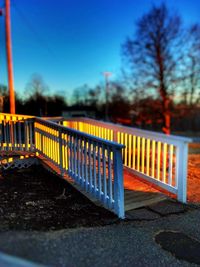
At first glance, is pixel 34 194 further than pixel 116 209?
Yes

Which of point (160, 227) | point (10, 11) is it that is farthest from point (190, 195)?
point (10, 11)

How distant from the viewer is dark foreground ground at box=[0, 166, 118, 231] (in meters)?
3.20

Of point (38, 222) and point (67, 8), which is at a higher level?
point (67, 8)

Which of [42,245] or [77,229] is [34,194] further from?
[42,245]

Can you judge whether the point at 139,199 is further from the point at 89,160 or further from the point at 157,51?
the point at 157,51

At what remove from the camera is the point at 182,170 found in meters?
4.01

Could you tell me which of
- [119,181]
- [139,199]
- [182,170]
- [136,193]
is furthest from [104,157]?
[182,170]

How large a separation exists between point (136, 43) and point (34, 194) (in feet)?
40.7

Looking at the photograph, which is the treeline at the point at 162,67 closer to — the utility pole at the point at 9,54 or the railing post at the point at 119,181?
the utility pole at the point at 9,54

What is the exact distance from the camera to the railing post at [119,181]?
11.0 feet

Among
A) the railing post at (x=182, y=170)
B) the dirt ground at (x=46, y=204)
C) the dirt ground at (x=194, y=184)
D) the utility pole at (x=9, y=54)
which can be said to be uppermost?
the utility pole at (x=9, y=54)

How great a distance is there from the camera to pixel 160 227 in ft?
10.6

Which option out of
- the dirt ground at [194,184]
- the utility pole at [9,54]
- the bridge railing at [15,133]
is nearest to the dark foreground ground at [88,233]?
the dirt ground at [194,184]

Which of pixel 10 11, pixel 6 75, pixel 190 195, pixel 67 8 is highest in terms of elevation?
pixel 67 8
